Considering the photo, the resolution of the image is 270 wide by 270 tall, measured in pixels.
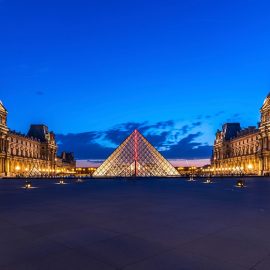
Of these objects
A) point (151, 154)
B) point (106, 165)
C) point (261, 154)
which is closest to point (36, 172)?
point (106, 165)

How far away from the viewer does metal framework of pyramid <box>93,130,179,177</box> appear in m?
48.9

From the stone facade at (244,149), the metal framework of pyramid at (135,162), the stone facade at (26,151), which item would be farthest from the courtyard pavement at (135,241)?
the stone facade at (26,151)

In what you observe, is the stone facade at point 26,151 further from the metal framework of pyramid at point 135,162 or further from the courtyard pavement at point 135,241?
the courtyard pavement at point 135,241

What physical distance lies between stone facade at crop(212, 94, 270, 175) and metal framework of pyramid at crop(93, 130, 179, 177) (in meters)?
24.1

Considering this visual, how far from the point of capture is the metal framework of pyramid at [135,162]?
48.9 metres

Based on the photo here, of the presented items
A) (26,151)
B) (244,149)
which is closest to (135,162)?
(244,149)

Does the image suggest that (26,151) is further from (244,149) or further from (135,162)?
(244,149)

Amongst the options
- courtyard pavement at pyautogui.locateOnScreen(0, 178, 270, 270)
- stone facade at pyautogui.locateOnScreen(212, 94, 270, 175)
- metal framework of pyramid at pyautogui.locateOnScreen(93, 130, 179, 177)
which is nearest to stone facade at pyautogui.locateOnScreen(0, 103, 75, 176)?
metal framework of pyramid at pyautogui.locateOnScreen(93, 130, 179, 177)

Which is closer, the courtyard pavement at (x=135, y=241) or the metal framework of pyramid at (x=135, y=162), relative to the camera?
the courtyard pavement at (x=135, y=241)

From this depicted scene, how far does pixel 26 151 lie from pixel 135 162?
153 ft

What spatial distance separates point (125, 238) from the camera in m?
4.82

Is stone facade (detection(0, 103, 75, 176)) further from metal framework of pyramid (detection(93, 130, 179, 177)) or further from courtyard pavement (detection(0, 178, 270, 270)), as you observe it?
courtyard pavement (detection(0, 178, 270, 270))

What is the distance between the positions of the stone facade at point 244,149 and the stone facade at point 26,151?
1889 inches

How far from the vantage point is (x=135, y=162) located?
167ft
